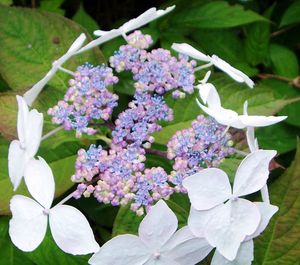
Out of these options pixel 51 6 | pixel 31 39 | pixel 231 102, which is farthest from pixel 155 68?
pixel 51 6

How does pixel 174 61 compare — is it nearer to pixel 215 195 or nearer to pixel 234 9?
pixel 215 195

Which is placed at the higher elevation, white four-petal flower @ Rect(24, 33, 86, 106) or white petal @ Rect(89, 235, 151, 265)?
white four-petal flower @ Rect(24, 33, 86, 106)

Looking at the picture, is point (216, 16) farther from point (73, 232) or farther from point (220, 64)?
point (73, 232)

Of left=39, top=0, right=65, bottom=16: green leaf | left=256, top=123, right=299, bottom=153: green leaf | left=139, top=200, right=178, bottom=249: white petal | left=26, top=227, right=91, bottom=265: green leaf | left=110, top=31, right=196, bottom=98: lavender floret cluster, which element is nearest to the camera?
left=139, top=200, right=178, bottom=249: white petal

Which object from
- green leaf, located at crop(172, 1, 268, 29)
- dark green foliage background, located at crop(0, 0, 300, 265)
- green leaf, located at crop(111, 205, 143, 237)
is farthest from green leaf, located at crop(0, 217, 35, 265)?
green leaf, located at crop(172, 1, 268, 29)

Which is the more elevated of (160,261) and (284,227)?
(160,261)

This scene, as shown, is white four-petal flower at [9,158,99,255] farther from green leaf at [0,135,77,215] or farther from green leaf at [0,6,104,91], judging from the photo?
green leaf at [0,6,104,91]

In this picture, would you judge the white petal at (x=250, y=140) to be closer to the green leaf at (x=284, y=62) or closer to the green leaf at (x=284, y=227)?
the green leaf at (x=284, y=227)
